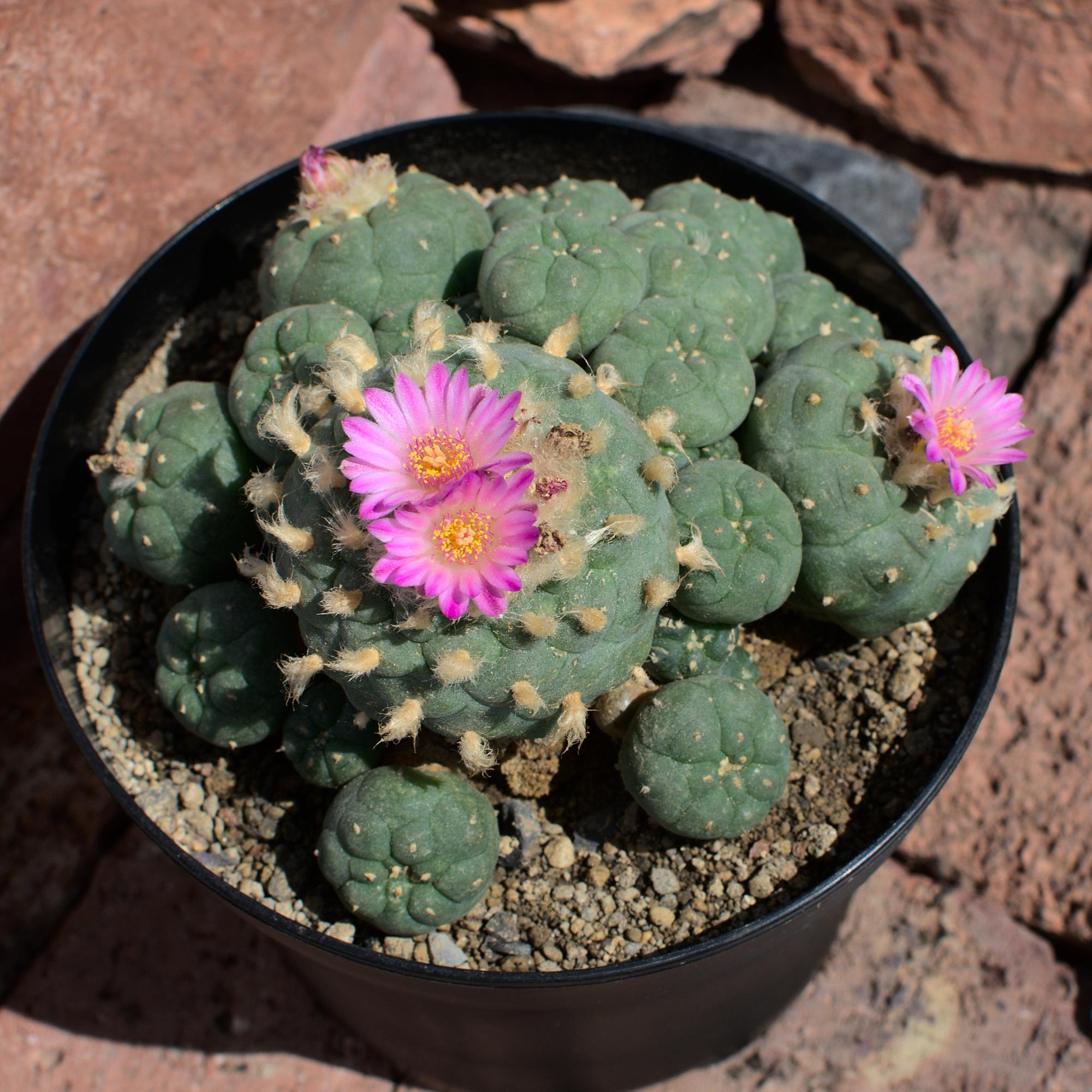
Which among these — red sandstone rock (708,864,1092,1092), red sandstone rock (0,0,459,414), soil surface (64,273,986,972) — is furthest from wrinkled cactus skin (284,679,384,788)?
red sandstone rock (708,864,1092,1092)

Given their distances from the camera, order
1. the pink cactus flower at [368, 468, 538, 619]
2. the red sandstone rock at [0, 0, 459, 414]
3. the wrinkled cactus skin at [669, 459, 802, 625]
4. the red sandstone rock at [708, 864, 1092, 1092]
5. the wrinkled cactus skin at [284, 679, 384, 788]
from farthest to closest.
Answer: the red sandstone rock at [708, 864, 1092, 1092], the red sandstone rock at [0, 0, 459, 414], the wrinkled cactus skin at [284, 679, 384, 788], the wrinkled cactus skin at [669, 459, 802, 625], the pink cactus flower at [368, 468, 538, 619]

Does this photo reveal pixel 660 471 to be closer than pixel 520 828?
Yes

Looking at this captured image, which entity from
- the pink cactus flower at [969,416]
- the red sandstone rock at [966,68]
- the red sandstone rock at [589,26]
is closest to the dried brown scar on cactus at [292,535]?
the pink cactus flower at [969,416]

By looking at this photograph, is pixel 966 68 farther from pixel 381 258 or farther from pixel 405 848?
pixel 405 848

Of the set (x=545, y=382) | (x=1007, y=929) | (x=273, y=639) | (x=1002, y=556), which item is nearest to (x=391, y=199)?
(x=545, y=382)

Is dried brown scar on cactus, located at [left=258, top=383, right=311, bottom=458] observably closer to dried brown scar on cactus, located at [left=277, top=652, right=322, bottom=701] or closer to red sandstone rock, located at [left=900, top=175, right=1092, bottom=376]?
dried brown scar on cactus, located at [left=277, top=652, right=322, bottom=701]

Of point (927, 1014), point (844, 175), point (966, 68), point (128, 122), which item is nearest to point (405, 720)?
point (128, 122)
